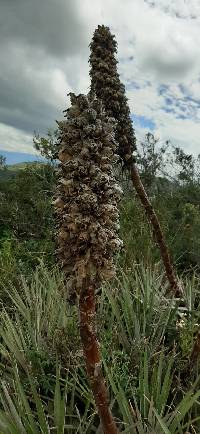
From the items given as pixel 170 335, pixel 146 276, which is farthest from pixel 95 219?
pixel 146 276

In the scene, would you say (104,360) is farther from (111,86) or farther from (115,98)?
(111,86)

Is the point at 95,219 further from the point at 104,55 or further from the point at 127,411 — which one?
the point at 104,55

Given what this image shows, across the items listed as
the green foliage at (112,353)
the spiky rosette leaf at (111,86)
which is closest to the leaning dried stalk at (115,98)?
the spiky rosette leaf at (111,86)

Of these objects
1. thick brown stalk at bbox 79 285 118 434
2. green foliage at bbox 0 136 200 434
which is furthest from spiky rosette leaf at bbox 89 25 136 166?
thick brown stalk at bbox 79 285 118 434

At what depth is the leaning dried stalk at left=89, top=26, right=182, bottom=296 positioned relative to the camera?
6.21 metres

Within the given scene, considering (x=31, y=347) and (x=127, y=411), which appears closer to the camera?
(x=127, y=411)

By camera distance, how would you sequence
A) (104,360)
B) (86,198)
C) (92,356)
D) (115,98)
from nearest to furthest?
(86,198)
(92,356)
(104,360)
(115,98)

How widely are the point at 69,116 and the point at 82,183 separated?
0.43m

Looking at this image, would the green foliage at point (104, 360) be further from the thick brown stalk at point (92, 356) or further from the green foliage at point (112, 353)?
the thick brown stalk at point (92, 356)

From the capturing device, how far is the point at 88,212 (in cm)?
235

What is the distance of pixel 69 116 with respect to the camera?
2502 mm

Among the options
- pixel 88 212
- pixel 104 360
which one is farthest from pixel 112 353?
pixel 88 212

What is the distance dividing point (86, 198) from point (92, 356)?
890mm

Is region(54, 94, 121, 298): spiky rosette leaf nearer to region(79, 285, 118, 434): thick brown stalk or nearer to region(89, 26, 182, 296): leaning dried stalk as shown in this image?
region(79, 285, 118, 434): thick brown stalk
